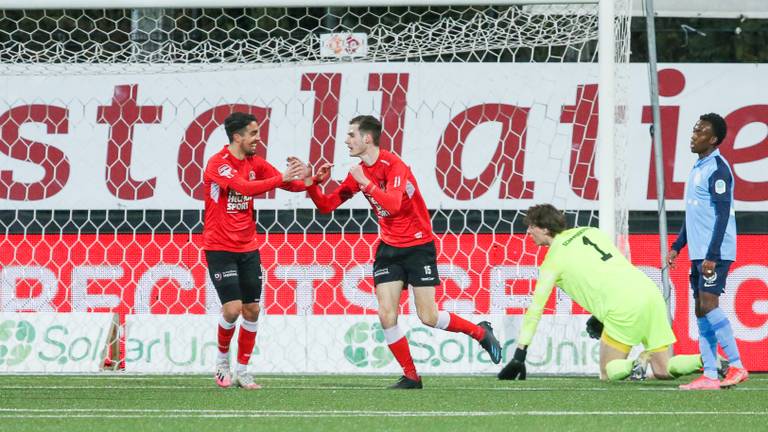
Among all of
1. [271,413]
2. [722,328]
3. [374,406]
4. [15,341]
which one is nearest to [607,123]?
[722,328]

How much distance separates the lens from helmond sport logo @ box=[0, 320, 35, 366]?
948cm

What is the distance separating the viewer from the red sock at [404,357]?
737 cm

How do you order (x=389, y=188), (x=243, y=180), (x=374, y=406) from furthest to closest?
(x=243, y=180) → (x=389, y=188) → (x=374, y=406)

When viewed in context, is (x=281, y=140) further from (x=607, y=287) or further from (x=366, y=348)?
(x=607, y=287)

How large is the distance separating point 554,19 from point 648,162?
4.62 ft

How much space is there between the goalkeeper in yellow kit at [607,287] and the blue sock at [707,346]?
7 cm

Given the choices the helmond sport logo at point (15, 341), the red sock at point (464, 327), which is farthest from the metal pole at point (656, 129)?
the helmond sport logo at point (15, 341)

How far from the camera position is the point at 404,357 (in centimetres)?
746

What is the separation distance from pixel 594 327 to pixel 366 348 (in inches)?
69.2

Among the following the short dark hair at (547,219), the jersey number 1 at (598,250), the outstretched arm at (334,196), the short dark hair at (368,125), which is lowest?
the jersey number 1 at (598,250)

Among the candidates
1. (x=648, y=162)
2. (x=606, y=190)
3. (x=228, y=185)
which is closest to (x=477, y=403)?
(x=228, y=185)

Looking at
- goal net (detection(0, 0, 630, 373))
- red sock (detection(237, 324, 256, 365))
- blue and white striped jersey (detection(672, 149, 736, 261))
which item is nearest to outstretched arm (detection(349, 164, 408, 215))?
red sock (detection(237, 324, 256, 365))

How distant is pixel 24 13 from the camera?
9875 mm

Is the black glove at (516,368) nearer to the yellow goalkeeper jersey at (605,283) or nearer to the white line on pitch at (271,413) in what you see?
the yellow goalkeeper jersey at (605,283)
